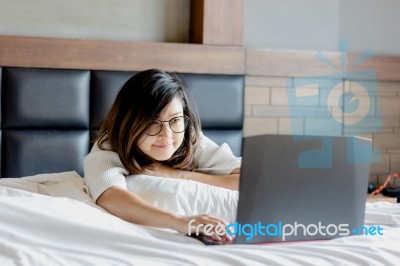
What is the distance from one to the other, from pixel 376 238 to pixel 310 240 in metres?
0.16

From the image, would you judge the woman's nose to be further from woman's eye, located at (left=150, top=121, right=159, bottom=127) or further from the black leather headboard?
the black leather headboard

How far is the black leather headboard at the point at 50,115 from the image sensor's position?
7.76ft

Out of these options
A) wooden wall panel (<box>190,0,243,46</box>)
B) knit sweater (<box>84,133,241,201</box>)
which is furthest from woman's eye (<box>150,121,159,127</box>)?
wooden wall panel (<box>190,0,243,46</box>)

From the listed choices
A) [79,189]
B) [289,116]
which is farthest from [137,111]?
[289,116]

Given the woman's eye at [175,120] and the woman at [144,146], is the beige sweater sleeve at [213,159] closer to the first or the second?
the woman at [144,146]

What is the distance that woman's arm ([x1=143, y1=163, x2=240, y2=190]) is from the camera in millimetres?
1653

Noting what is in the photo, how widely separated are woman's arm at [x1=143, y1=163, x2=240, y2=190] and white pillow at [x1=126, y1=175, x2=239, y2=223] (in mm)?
184

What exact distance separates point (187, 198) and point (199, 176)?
0.27 meters

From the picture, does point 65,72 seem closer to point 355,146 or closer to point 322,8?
point 322,8

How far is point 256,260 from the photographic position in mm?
1106

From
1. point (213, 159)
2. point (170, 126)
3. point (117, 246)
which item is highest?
point (170, 126)

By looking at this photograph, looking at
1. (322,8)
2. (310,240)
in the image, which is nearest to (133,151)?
(310,240)

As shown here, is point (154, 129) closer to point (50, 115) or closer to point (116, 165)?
point (116, 165)

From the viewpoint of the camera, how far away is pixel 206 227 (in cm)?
121
